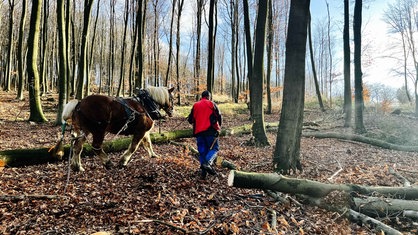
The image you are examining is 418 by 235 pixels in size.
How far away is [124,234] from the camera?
3422 mm

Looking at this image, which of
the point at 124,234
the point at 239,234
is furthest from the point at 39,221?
the point at 239,234

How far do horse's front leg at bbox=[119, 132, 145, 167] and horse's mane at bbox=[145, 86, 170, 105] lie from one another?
1.12 metres

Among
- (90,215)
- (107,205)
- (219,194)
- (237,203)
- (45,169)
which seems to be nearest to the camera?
(90,215)

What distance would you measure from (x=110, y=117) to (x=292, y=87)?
454 centimetres

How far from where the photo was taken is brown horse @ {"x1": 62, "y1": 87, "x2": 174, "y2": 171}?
20.3ft

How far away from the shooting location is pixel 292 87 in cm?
635

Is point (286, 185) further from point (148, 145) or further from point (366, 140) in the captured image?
point (366, 140)

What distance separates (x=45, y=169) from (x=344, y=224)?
249 inches

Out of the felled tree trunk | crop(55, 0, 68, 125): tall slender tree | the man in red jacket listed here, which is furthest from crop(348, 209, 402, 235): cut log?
crop(55, 0, 68, 125): tall slender tree

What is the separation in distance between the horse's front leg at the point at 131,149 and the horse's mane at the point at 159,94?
112 centimetres

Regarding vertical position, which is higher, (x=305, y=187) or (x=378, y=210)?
(x=305, y=187)

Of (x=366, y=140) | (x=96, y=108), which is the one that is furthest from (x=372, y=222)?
(x=366, y=140)

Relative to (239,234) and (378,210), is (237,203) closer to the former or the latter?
(239,234)

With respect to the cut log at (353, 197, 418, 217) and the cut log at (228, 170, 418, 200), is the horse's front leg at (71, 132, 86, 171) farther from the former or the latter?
the cut log at (353, 197, 418, 217)
